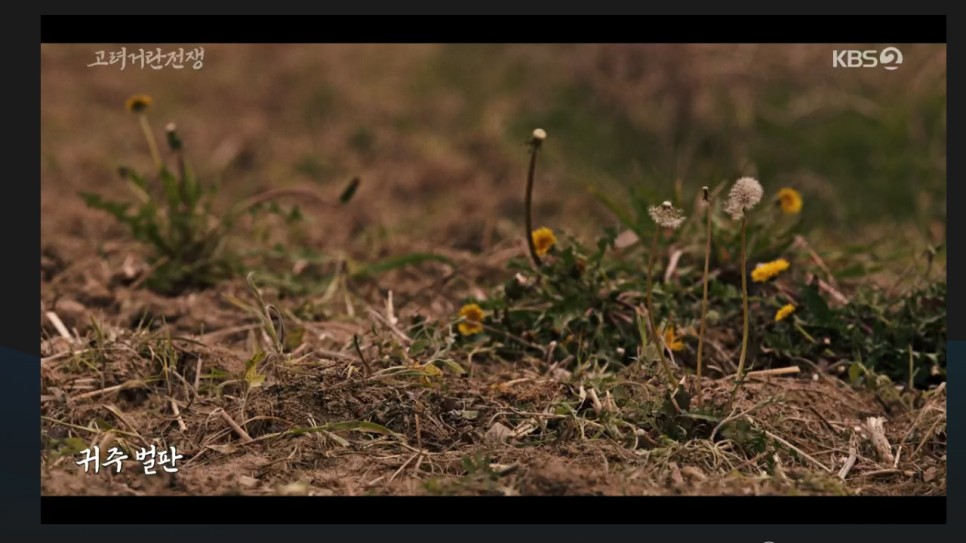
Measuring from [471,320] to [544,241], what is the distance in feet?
1.06

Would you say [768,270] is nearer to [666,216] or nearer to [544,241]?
[544,241]

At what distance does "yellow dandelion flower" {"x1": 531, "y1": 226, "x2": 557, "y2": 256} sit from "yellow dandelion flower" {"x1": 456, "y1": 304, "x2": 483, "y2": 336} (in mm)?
258

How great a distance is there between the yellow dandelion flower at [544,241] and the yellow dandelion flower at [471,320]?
0.26m

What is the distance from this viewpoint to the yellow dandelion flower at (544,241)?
12.7 ft

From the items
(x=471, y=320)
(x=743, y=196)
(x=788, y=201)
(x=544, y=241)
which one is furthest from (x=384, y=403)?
(x=788, y=201)

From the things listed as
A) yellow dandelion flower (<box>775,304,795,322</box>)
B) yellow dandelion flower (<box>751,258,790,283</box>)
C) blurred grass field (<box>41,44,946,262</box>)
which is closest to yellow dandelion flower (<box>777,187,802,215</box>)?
yellow dandelion flower (<box>751,258,790,283</box>)

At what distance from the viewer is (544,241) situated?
389cm

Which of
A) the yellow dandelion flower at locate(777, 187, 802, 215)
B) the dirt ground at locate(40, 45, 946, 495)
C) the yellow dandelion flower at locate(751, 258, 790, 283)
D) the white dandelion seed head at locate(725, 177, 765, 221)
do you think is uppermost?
the yellow dandelion flower at locate(777, 187, 802, 215)

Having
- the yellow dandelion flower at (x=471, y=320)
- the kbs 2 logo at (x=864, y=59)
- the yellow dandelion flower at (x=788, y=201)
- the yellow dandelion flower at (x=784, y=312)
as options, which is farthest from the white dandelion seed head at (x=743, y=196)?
the yellow dandelion flower at (x=788, y=201)

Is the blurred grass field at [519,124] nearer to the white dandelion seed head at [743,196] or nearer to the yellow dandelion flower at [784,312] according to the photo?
the yellow dandelion flower at [784,312]

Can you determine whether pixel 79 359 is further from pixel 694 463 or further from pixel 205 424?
pixel 694 463

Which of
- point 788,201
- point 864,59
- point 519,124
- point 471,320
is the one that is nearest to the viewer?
point 864,59

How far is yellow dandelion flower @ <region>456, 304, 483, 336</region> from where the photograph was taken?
379 centimetres

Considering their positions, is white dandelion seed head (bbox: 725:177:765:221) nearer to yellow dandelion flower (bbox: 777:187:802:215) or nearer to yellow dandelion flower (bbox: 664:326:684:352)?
yellow dandelion flower (bbox: 664:326:684:352)
